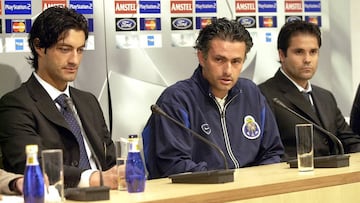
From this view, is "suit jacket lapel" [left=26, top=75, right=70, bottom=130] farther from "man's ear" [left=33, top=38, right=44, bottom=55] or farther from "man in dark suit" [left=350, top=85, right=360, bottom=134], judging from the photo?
"man in dark suit" [left=350, top=85, right=360, bottom=134]

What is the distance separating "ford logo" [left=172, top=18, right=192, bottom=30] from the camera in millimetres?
4523

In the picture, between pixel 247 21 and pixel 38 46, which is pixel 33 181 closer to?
pixel 38 46

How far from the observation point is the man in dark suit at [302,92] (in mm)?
4453

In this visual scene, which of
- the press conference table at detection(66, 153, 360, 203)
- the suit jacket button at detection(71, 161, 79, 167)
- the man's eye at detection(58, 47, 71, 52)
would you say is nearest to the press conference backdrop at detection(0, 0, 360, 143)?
the man's eye at detection(58, 47, 71, 52)

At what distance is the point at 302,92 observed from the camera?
Answer: 456cm

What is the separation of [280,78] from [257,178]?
172cm

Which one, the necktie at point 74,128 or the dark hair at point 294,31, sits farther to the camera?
the dark hair at point 294,31

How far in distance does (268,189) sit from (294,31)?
84.5 inches

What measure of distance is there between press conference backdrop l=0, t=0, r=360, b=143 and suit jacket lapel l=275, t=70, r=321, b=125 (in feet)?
1.10

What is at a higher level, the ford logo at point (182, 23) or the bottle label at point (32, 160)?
the ford logo at point (182, 23)

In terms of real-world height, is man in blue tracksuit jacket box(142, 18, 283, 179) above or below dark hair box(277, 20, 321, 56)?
below

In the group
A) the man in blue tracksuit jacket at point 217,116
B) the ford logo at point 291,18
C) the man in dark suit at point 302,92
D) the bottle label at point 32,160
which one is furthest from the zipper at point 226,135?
the bottle label at point 32,160

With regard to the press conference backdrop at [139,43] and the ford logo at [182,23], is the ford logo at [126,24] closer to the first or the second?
the press conference backdrop at [139,43]

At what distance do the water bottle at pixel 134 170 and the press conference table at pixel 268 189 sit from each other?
31 millimetres
